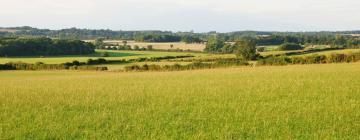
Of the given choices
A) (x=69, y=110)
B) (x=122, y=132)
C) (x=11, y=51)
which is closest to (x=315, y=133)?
(x=122, y=132)

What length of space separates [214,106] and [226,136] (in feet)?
18.9

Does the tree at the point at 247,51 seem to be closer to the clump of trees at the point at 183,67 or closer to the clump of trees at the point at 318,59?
the clump of trees at the point at 183,67

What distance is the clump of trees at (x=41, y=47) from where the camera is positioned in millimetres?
99625

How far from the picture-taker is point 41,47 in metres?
105

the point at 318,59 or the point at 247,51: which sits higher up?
the point at 247,51

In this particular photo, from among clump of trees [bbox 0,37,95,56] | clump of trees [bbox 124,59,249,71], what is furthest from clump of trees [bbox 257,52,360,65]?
clump of trees [bbox 0,37,95,56]

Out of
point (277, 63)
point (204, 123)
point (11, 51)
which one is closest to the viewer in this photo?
point (204, 123)

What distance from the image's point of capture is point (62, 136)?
1194 centimetres

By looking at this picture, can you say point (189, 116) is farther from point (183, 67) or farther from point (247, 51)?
point (247, 51)

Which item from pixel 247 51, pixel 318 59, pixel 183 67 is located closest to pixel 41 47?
pixel 247 51

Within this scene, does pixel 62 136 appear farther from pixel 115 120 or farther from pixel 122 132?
pixel 115 120

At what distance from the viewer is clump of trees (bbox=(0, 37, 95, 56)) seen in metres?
99.6

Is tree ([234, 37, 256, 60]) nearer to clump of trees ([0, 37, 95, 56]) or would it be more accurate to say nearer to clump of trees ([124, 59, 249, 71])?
clump of trees ([124, 59, 249, 71])

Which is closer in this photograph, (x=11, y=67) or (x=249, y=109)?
(x=249, y=109)
